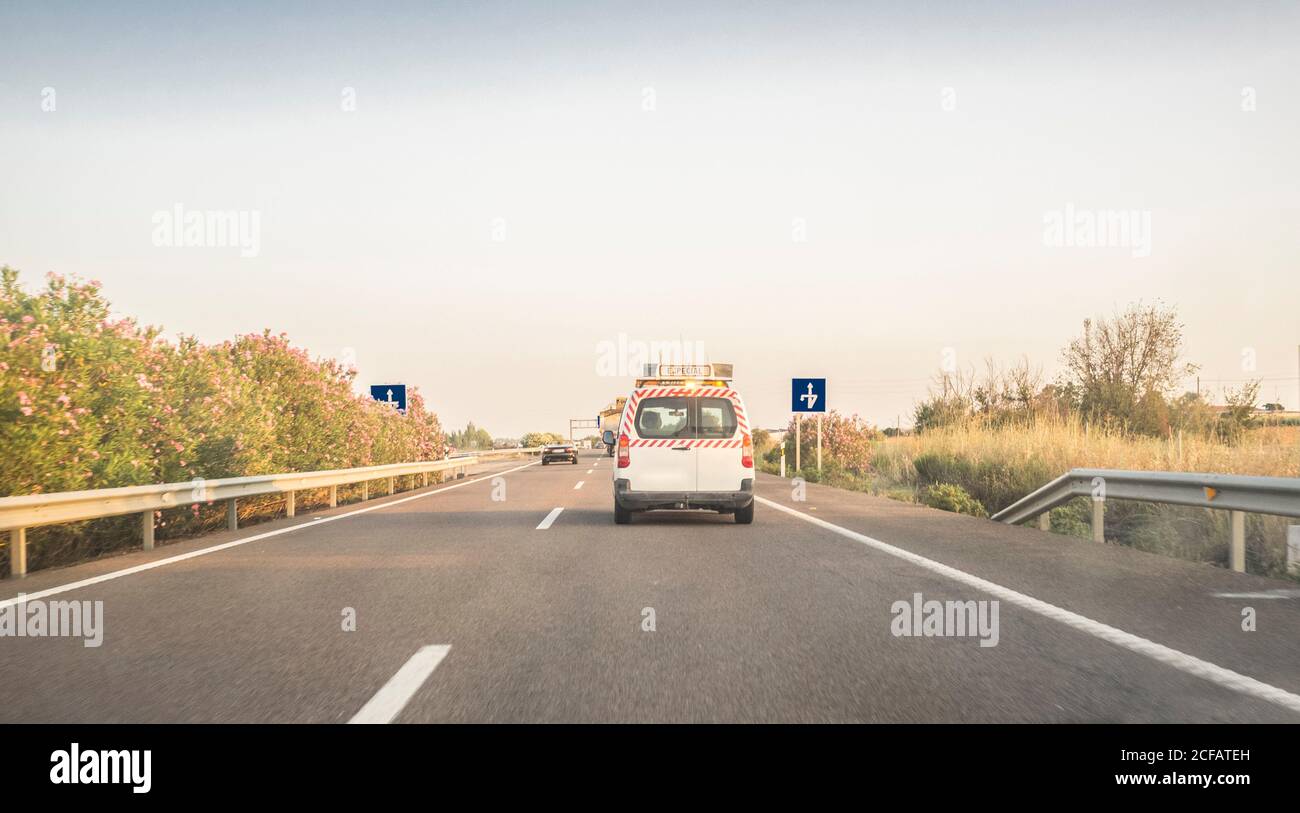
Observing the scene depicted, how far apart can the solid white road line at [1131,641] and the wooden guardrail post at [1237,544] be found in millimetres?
2464

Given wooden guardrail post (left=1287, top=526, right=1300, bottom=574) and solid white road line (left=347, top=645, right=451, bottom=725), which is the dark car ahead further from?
solid white road line (left=347, top=645, right=451, bottom=725)

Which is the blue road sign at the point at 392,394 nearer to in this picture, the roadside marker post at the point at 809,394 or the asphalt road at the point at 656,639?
the roadside marker post at the point at 809,394

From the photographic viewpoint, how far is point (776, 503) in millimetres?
17250

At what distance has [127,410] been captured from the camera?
1202cm

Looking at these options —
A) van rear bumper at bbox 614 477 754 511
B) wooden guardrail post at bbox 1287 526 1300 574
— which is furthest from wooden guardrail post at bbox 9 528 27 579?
wooden guardrail post at bbox 1287 526 1300 574

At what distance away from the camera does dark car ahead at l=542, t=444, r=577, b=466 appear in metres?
46.3

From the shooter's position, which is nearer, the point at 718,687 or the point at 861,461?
the point at 718,687

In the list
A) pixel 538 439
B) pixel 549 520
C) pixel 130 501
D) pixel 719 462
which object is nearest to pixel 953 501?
pixel 719 462

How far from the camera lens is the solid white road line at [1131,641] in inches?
179

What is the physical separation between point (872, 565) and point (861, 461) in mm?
24102

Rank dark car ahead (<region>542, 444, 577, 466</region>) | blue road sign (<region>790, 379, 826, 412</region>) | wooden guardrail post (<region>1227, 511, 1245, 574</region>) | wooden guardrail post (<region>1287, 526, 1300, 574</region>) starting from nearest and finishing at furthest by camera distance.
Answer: wooden guardrail post (<region>1287, 526, 1300, 574</region>), wooden guardrail post (<region>1227, 511, 1245, 574</region>), blue road sign (<region>790, 379, 826, 412</region>), dark car ahead (<region>542, 444, 577, 466</region>)
